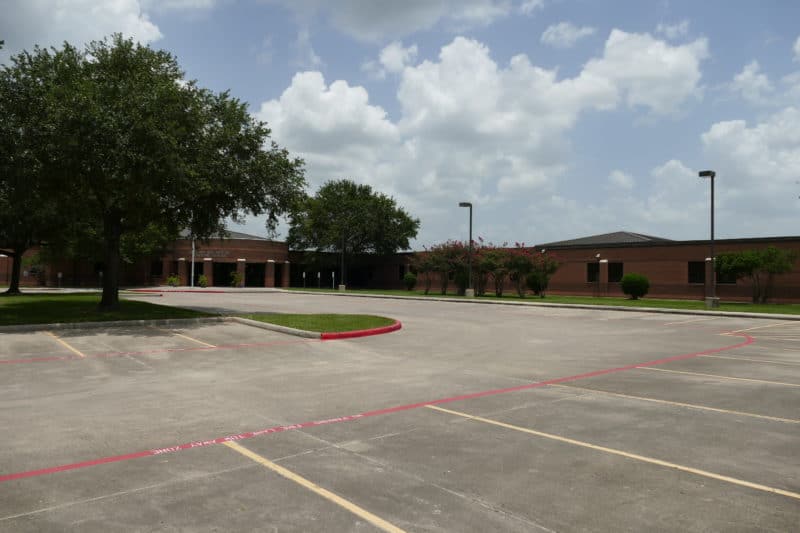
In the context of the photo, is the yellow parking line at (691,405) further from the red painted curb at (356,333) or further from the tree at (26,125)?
the tree at (26,125)

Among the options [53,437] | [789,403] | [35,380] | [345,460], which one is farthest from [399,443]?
[35,380]

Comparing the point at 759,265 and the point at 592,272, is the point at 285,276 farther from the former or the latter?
the point at 759,265

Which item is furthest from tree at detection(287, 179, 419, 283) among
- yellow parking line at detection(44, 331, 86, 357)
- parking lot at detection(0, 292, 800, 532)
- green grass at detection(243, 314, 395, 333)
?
parking lot at detection(0, 292, 800, 532)

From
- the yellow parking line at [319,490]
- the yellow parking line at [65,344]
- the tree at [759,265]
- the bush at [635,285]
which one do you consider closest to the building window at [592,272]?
the bush at [635,285]

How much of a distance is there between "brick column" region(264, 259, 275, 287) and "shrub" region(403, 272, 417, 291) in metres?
15.4

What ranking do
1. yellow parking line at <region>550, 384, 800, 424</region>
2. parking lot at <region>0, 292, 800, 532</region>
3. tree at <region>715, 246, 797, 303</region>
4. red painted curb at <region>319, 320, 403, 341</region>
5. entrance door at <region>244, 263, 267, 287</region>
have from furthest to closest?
1. entrance door at <region>244, 263, 267, 287</region>
2. tree at <region>715, 246, 797, 303</region>
3. red painted curb at <region>319, 320, 403, 341</region>
4. yellow parking line at <region>550, 384, 800, 424</region>
5. parking lot at <region>0, 292, 800, 532</region>

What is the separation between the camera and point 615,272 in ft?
154

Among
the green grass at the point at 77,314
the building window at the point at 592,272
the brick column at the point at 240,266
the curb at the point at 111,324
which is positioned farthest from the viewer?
the brick column at the point at 240,266

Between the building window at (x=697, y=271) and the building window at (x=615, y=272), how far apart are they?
5.41 meters

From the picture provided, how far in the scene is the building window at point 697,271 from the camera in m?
42.0

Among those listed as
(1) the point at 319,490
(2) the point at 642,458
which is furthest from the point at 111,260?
(2) the point at 642,458

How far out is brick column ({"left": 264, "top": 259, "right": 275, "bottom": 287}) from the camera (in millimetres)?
65188

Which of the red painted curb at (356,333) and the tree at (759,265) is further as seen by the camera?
the tree at (759,265)

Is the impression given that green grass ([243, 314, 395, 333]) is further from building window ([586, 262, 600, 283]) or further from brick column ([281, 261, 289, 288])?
brick column ([281, 261, 289, 288])
